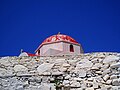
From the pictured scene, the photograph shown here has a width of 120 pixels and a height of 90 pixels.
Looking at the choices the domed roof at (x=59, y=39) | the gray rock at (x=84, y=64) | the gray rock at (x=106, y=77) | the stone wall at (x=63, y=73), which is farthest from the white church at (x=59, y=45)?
the gray rock at (x=106, y=77)

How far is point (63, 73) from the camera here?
31.0 feet

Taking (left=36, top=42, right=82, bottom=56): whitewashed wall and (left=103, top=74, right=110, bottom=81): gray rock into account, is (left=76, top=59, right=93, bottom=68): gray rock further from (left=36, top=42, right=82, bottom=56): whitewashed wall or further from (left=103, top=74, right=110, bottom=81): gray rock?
(left=36, top=42, right=82, bottom=56): whitewashed wall

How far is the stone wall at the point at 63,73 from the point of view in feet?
29.4

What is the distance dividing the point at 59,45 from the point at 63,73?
35.7ft

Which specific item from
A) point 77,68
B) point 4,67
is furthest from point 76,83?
point 4,67

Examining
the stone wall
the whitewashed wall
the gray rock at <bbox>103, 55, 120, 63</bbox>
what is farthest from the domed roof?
the gray rock at <bbox>103, 55, 120, 63</bbox>

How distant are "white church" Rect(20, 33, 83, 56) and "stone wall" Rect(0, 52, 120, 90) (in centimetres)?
952

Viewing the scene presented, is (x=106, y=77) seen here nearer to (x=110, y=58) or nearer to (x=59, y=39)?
(x=110, y=58)

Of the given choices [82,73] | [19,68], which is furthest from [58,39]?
[82,73]

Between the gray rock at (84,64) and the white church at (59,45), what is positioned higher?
the white church at (59,45)

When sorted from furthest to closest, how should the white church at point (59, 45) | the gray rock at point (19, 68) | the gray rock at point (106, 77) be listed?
the white church at point (59, 45), the gray rock at point (19, 68), the gray rock at point (106, 77)

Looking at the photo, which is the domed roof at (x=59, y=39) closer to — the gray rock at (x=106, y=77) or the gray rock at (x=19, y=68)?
the gray rock at (x=19, y=68)

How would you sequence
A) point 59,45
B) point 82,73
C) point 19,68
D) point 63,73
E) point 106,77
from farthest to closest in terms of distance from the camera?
point 59,45
point 19,68
point 63,73
point 82,73
point 106,77

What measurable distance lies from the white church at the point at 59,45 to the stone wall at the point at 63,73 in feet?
31.2
